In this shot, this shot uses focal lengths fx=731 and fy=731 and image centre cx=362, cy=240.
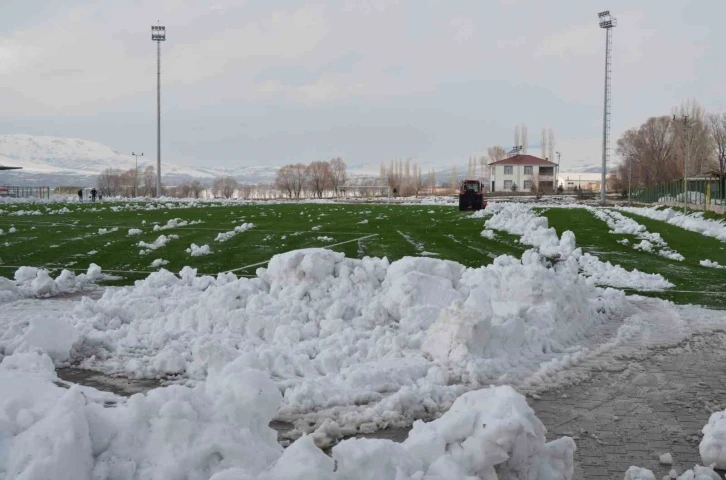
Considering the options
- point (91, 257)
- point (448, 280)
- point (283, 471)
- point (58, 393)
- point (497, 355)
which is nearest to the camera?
point (283, 471)

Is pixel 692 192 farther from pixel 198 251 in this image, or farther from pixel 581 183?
pixel 581 183

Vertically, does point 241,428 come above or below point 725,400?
above

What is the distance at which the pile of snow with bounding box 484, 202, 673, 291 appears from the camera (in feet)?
45.6

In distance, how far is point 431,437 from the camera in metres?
4.34

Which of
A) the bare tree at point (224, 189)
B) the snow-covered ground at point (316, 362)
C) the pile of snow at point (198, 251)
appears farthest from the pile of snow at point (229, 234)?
the bare tree at point (224, 189)

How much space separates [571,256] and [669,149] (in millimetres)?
92900

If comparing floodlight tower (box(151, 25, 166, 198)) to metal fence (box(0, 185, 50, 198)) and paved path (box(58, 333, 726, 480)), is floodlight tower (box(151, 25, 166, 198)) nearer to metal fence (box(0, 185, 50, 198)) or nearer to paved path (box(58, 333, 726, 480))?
metal fence (box(0, 185, 50, 198))

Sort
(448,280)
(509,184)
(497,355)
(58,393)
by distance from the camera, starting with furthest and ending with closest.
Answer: (509,184) → (448,280) → (497,355) → (58,393)

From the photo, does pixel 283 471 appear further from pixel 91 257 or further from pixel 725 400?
pixel 91 257

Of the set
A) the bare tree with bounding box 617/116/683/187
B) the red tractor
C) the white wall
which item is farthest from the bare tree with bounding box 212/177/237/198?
the red tractor

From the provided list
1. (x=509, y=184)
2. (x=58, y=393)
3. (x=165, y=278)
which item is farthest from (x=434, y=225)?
(x=509, y=184)

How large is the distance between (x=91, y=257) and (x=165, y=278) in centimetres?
743

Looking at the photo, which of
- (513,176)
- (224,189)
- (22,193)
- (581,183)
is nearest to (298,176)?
(224,189)

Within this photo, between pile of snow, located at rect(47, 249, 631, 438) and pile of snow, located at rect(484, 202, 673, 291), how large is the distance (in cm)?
286
